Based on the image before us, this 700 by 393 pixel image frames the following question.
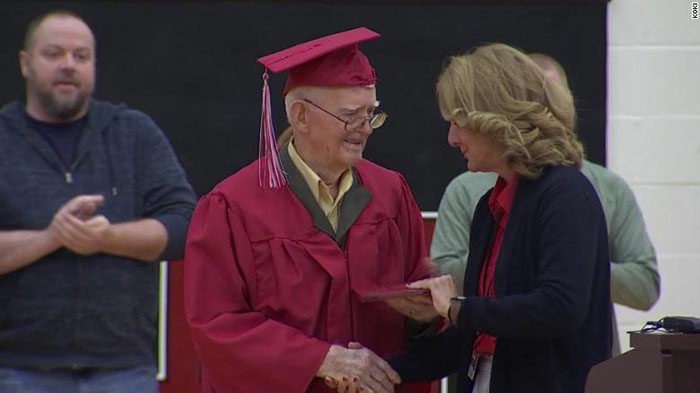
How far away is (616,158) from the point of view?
18.4ft

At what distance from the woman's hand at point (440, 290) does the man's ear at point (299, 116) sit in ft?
1.70

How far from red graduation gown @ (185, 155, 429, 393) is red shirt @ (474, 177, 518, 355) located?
0.28m

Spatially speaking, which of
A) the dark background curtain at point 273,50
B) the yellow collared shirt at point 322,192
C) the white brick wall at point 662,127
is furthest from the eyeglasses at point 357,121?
the white brick wall at point 662,127

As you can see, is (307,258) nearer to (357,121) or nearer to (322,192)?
(322,192)

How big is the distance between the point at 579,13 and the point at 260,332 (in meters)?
2.63

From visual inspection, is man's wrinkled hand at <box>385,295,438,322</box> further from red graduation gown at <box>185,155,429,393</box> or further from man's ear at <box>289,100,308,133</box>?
man's ear at <box>289,100,308,133</box>

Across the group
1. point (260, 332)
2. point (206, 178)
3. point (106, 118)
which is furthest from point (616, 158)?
point (260, 332)

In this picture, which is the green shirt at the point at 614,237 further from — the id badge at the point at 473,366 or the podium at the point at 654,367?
the podium at the point at 654,367

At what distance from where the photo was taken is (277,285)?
354cm

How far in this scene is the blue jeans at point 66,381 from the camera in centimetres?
419

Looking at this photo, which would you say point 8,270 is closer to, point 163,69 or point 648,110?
point 163,69

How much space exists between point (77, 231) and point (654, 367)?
183 cm

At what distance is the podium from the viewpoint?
2990 mm

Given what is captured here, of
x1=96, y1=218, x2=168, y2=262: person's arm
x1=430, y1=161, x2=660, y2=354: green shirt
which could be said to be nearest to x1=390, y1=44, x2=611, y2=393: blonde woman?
x1=96, y1=218, x2=168, y2=262: person's arm
